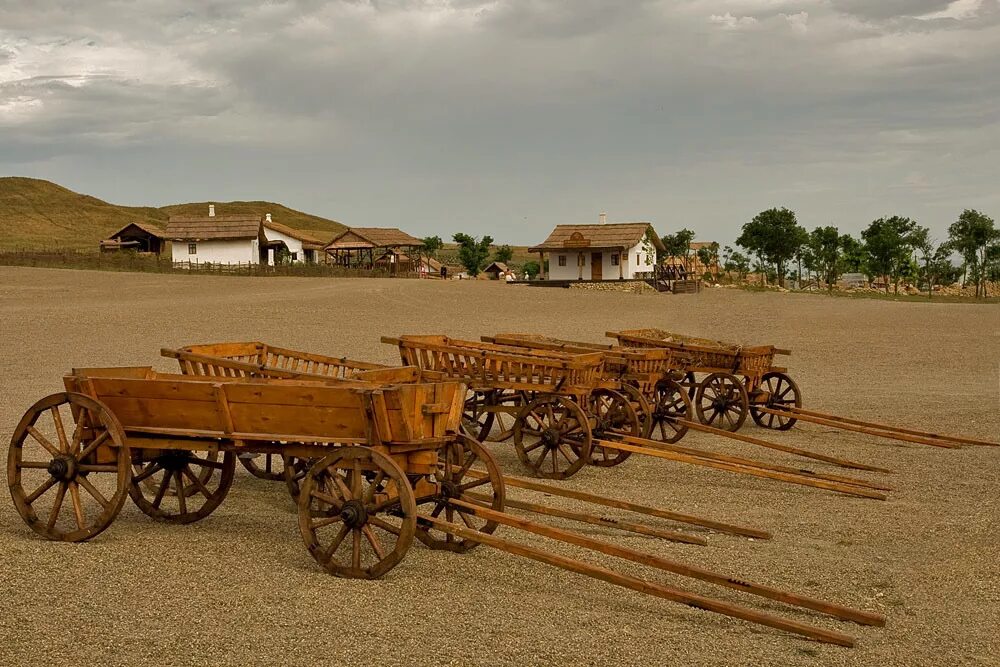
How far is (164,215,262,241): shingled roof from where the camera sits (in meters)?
63.8

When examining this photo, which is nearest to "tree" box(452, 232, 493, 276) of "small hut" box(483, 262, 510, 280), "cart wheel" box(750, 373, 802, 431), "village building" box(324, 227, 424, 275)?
"small hut" box(483, 262, 510, 280)

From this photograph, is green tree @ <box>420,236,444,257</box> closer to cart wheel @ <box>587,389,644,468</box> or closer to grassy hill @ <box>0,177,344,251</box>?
grassy hill @ <box>0,177,344,251</box>

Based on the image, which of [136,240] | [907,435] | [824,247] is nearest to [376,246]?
[136,240]

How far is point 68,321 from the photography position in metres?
26.2

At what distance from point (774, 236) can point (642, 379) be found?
67446mm

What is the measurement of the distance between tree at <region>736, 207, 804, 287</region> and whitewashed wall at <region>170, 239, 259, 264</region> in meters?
37.7

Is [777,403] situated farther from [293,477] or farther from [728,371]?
[293,477]

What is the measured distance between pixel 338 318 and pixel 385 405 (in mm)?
Result: 23021

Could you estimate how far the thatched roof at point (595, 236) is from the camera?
2409 inches

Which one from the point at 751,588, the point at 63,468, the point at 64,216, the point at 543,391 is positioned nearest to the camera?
the point at 751,588

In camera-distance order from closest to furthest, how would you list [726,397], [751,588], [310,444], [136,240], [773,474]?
[751,588], [310,444], [773,474], [726,397], [136,240]

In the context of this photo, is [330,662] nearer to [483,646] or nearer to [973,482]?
[483,646]

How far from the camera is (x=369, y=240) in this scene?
2699 inches

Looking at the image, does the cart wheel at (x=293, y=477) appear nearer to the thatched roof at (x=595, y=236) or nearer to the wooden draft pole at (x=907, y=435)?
the wooden draft pole at (x=907, y=435)
